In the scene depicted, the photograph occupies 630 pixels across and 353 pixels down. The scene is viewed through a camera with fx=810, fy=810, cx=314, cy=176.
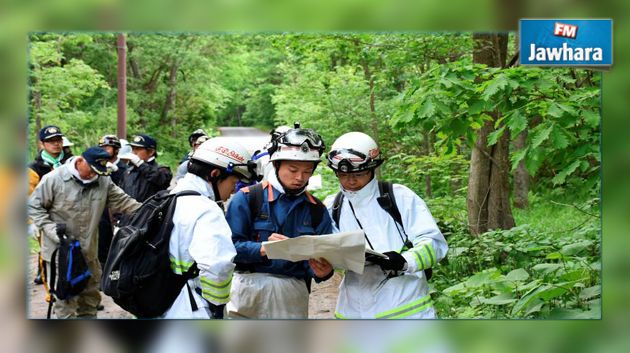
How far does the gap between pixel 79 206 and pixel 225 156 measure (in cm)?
241

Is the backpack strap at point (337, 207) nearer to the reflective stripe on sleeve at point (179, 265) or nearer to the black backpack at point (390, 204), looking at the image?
the black backpack at point (390, 204)

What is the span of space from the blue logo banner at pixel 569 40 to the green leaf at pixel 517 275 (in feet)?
4.92

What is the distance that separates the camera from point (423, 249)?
4.02 meters

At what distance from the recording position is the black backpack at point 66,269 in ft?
19.1

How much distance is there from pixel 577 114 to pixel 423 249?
1430 millimetres

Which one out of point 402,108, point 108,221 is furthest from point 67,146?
point 402,108

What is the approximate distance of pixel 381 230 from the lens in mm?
4145

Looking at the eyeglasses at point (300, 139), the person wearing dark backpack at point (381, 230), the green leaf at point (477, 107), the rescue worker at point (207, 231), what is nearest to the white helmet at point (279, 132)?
the eyeglasses at point (300, 139)

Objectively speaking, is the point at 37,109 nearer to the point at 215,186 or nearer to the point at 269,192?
the point at 215,186

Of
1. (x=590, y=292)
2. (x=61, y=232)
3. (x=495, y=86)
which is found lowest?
(x=590, y=292)

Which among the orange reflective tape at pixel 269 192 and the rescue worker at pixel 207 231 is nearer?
the rescue worker at pixel 207 231

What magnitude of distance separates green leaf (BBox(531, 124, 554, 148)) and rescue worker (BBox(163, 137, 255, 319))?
1794 millimetres

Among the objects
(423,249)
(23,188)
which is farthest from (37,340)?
(423,249)

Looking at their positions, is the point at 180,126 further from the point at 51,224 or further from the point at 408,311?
the point at 408,311
